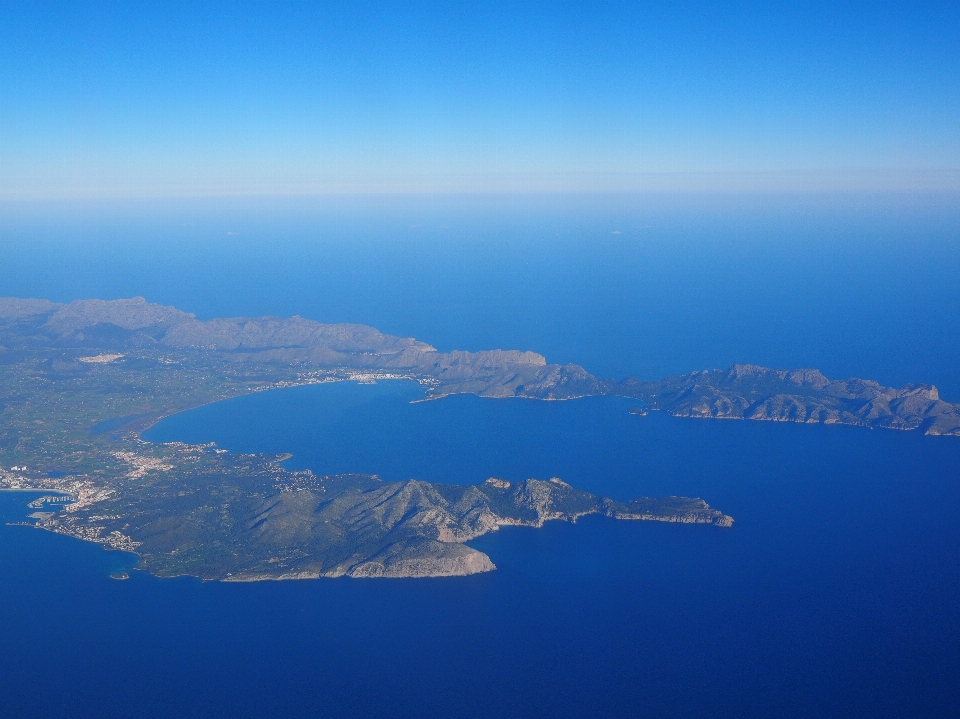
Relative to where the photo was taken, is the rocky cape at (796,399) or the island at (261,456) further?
the rocky cape at (796,399)

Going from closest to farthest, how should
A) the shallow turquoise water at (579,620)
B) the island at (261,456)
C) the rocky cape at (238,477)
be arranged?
the shallow turquoise water at (579,620) < the rocky cape at (238,477) < the island at (261,456)

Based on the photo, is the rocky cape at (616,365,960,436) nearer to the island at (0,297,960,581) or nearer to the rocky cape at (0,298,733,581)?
the island at (0,297,960,581)

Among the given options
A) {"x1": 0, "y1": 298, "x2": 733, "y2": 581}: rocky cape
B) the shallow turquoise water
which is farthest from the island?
the shallow turquoise water

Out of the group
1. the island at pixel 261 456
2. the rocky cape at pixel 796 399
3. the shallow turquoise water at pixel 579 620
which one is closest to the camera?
the shallow turquoise water at pixel 579 620

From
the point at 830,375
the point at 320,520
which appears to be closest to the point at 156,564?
the point at 320,520

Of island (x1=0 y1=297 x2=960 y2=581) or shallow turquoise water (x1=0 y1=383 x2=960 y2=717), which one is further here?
island (x1=0 y1=297 x2=960 y2=581)

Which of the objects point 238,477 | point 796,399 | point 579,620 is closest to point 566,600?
point 579,620

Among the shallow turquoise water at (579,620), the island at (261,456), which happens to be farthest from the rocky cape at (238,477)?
the shallow turquoise water at (579,620)

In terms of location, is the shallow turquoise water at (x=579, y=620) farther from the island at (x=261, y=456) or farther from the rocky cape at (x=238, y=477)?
the island at (x=261, y=456)

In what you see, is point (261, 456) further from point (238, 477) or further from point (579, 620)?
point (579, 620)
